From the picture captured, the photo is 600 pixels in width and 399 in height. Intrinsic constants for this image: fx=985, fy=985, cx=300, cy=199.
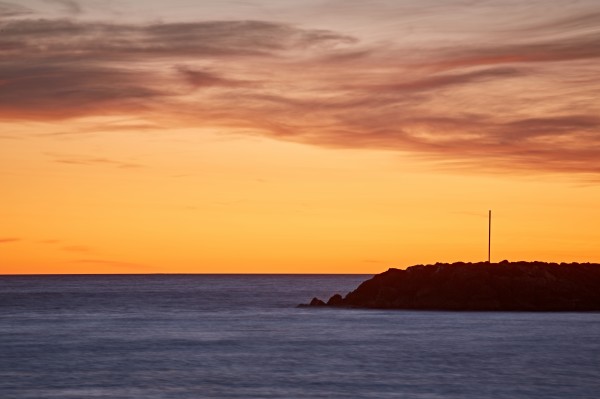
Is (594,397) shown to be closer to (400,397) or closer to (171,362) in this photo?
(400,397)

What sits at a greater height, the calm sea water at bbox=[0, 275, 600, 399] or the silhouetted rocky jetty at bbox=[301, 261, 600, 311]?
the silhouetted rocky jetty at bbox=[301, 261, 600, 311]

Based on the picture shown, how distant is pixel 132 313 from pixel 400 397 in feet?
244

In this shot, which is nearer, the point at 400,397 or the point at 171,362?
the point at 400,397

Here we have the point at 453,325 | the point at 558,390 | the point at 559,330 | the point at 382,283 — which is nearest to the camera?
the point at 558,390

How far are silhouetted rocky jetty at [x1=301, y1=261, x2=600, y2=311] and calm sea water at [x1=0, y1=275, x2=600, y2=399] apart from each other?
11.6 ft

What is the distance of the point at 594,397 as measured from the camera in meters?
43.8

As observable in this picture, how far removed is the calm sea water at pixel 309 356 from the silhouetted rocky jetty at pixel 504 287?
11.6 feet

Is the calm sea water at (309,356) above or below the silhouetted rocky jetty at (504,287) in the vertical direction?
below

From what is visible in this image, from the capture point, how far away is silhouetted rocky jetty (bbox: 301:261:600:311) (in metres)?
100

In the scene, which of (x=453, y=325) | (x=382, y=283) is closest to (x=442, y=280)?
(x=382, y=283)

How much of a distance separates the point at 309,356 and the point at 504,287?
46363 millimetres

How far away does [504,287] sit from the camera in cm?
10238

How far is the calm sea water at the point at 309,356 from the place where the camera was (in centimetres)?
4650

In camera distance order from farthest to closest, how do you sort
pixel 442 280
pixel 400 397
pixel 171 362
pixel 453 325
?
pixel 442 280, pixel 453 325, pixel 171 362, pixel 400 397
